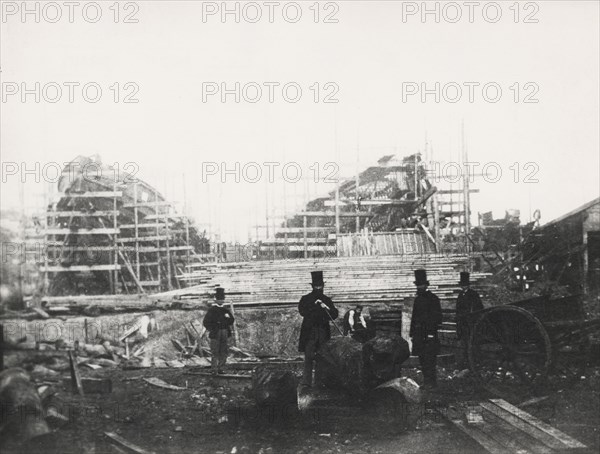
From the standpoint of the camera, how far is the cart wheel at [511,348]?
24.6 ft

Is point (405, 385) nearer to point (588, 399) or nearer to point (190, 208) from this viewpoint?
point (588, 399)

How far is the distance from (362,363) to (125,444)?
3.17 m

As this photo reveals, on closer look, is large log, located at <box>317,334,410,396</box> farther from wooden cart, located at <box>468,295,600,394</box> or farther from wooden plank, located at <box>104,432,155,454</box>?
wooden plank, located at <box>104,432,155,454</box>

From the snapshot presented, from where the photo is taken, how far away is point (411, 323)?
29.0ft

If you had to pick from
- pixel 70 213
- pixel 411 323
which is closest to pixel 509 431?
pixel 411 323

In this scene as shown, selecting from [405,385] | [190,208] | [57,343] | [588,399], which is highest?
[190,208]

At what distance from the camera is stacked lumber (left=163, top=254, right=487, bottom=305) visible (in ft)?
42.4

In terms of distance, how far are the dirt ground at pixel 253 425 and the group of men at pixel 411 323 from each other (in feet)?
2.46

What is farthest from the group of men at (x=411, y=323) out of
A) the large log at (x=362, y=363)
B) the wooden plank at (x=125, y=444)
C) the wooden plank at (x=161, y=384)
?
the wooden plank at (x=125, y=444)

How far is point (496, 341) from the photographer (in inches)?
310

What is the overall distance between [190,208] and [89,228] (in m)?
8.81

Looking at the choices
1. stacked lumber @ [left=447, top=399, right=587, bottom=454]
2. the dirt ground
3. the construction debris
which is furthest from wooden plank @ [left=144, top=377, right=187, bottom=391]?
stacked lumber @ [left=447, top=399, right=587, bottom=454]

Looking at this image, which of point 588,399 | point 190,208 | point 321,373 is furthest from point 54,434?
point 190,208

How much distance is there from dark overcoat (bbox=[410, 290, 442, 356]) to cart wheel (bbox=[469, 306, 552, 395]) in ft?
2.34
